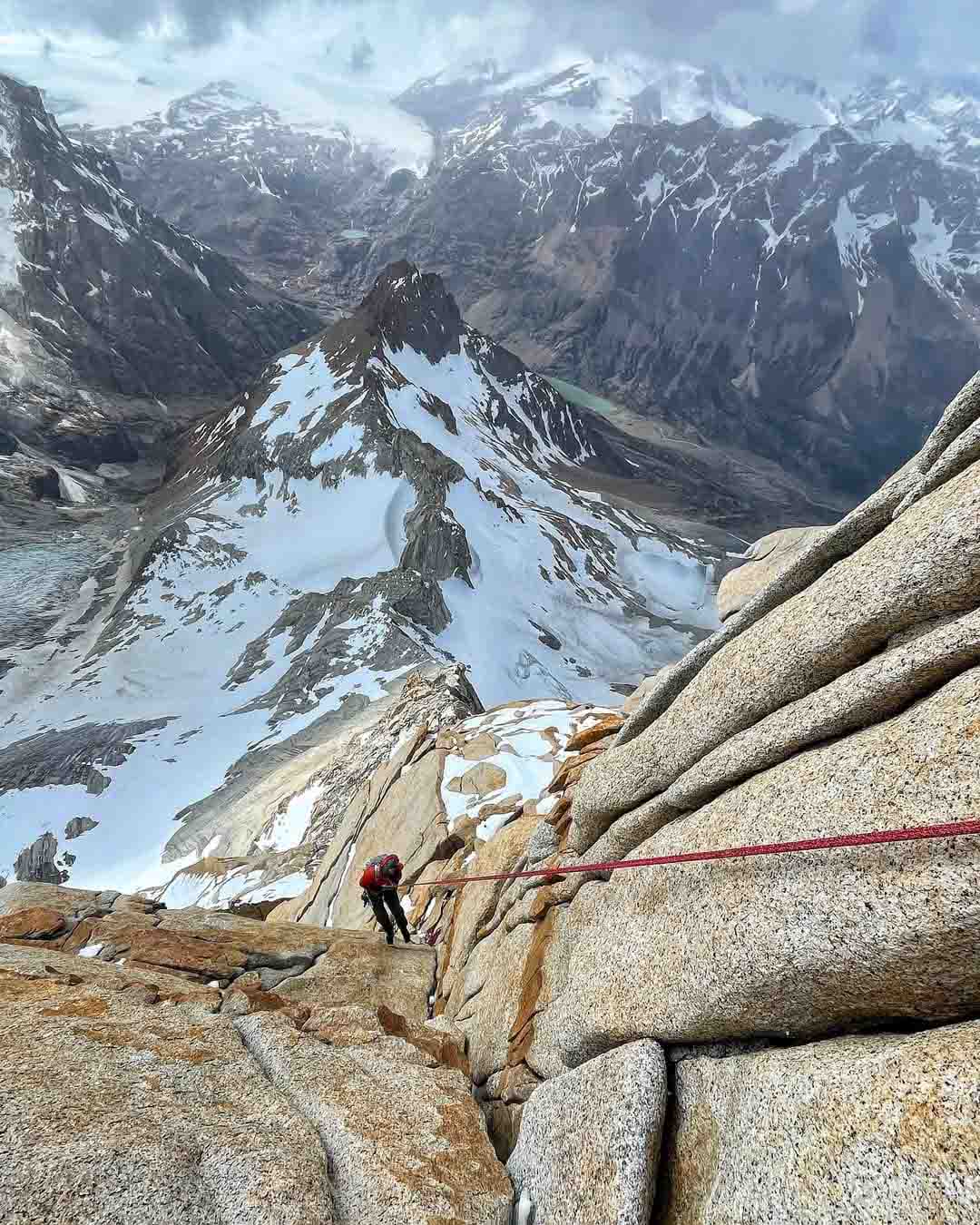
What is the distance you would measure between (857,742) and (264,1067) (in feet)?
25.8

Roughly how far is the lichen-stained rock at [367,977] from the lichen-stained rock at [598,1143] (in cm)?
486

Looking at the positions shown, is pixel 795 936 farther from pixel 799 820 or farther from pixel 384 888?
pixel 384 888

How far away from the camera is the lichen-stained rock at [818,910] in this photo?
480 centimetres

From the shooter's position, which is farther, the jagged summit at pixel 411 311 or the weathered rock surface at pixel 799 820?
the jagged summit at pixel 411 311

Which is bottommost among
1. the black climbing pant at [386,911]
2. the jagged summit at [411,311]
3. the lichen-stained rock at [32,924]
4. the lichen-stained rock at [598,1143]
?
the black climbing pant at [386,911]

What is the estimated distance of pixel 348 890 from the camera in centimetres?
1991

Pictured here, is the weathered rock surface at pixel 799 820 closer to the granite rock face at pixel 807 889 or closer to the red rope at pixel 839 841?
the granite rock face at pixel 807 889

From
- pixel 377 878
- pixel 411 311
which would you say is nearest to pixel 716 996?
pixel 377 878

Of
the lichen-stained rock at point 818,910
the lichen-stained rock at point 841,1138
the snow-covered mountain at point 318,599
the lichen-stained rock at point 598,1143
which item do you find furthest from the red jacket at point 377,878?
the snow-covered mountain at point 318,599

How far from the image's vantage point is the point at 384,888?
14391 millimetres

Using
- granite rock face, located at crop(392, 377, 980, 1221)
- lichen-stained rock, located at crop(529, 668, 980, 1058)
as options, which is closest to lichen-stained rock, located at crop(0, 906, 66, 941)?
granite rock face, located at crop(392, 377, 980, 1221)

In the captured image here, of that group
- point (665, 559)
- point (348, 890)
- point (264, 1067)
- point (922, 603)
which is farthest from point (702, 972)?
point (665, 559)

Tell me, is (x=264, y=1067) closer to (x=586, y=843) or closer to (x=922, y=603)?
(x=586, y=843)

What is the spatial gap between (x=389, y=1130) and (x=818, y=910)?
513 cm
